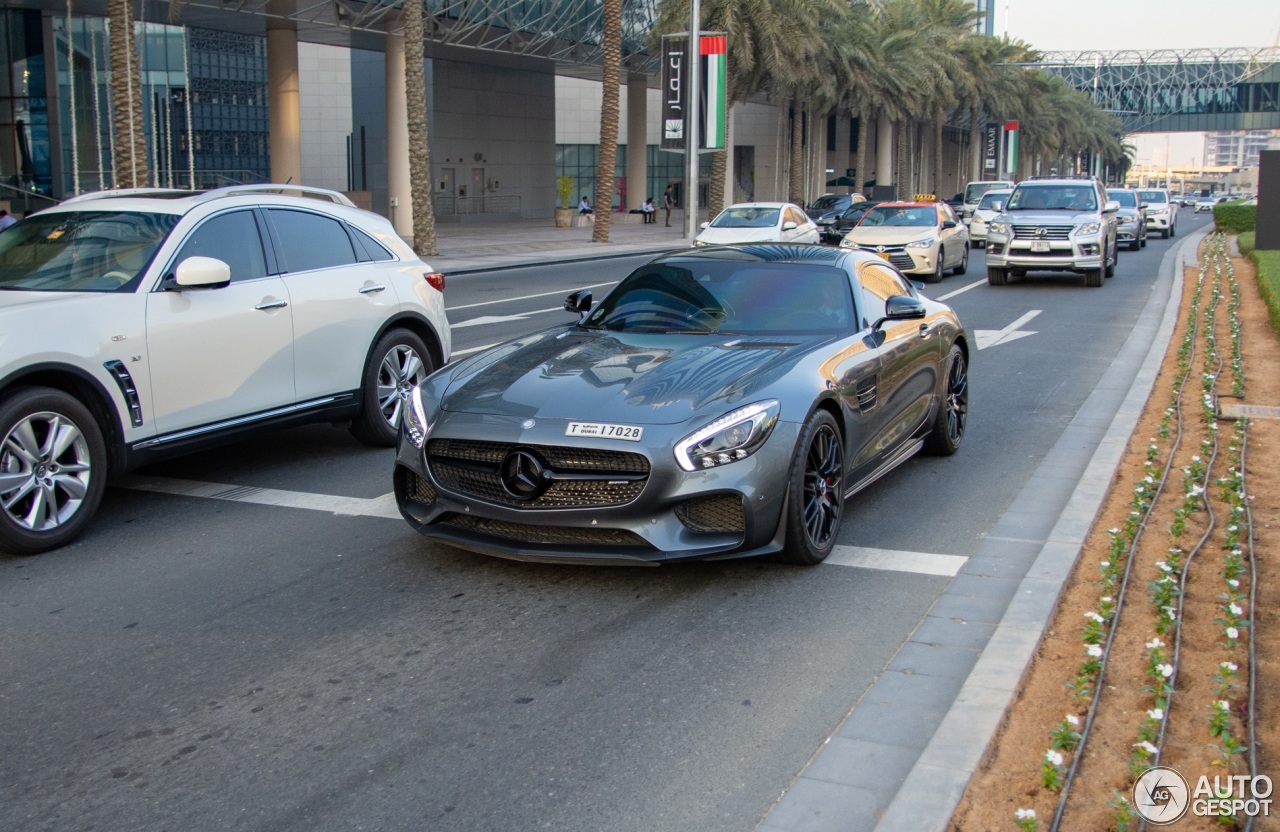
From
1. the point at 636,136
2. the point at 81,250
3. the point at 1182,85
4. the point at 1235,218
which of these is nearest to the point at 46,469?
the point at 81,250

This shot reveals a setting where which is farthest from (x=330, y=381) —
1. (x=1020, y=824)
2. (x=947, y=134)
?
(x=947, y=134)

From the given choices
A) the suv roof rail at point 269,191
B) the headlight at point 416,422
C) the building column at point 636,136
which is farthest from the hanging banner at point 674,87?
the headlight at point 416,422

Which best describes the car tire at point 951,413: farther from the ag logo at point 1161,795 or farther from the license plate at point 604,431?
the ag logo at point 1161,795

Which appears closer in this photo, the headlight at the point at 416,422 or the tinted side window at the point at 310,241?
the headlight at the point at 416,422

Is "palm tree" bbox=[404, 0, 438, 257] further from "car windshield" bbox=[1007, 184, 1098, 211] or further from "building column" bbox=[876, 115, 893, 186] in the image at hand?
"building column" bbox=[876, 115, 893, 186]

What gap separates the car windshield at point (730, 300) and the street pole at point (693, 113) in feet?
105

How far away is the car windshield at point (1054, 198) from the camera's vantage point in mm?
23406

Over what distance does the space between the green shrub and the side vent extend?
1252 centimetres

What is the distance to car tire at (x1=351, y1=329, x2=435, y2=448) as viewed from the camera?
8766 mm

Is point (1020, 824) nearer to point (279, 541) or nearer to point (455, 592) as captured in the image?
point (455, 592)

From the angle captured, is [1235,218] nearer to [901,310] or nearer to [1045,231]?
[1045,231]

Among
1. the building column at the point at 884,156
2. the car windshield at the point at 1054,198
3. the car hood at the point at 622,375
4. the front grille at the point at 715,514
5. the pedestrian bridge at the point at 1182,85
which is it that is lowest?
the front grille at the point at 715,514

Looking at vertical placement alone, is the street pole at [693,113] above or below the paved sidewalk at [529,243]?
above

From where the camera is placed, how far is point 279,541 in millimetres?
6727
